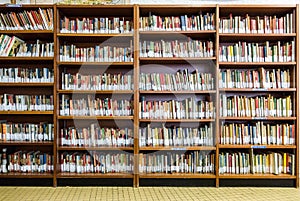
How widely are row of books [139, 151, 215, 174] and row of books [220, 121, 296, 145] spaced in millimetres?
325

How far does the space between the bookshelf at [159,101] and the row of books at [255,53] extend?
0.01 m

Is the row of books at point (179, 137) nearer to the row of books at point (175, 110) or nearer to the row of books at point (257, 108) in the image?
the row of books at point (175, 110)

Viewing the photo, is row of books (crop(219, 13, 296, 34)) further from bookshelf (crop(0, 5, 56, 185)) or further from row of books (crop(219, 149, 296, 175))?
bookshelf (crop(0, 5, 56, 185))

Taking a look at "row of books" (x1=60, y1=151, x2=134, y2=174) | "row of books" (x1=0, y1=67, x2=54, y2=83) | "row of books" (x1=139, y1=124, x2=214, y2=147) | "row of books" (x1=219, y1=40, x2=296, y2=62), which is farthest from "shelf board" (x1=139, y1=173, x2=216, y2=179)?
"row of books" (x1=0, y1=67, x2=54, y2=83)

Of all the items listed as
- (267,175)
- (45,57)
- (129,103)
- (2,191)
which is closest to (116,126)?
(129,103)

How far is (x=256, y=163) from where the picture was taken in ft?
16.0

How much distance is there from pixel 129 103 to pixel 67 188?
4.33 feet

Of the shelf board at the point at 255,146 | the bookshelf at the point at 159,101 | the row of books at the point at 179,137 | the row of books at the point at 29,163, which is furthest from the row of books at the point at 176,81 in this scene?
→ the row of books at the point at 29,163

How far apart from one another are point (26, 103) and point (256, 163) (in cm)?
305

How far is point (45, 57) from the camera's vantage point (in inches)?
191

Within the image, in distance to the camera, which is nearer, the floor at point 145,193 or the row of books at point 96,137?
the floor at point 145,193

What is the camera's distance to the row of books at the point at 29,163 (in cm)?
489

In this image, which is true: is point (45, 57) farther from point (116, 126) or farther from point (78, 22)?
A: point (116, 126)

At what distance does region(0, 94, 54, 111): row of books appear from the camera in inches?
193
